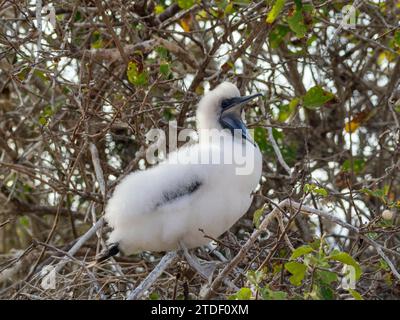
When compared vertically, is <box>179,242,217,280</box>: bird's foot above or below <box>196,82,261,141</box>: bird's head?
below

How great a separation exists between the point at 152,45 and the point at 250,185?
1084 mm

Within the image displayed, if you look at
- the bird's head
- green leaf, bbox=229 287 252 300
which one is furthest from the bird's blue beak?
green leaf, bbox=229 287 252 300

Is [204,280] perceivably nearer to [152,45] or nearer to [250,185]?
[250,185]

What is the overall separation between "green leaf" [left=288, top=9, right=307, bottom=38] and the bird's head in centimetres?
43

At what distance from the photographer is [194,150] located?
3.64 meters

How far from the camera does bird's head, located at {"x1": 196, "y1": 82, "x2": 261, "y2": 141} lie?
3.98 meters

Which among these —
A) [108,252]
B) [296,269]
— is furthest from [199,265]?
[296,269]

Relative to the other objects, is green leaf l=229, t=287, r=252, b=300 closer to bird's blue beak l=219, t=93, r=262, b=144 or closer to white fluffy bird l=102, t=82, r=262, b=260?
white fluffy bird l=102, t=82, r=262, b=260

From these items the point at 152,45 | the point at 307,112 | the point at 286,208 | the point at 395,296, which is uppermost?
the point at 152,45

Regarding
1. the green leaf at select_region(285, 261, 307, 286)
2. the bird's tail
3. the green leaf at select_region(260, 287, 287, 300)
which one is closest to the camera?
the green leaf at select_region(260, 287, 287, 300)

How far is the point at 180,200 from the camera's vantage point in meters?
3.54

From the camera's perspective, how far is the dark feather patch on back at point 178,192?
3.53 metres

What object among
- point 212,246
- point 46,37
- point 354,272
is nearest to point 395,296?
point 212,246

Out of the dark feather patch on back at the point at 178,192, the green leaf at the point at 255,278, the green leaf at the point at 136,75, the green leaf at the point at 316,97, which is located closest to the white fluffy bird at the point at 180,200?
the dark feather patch on back at the point at 178,192
